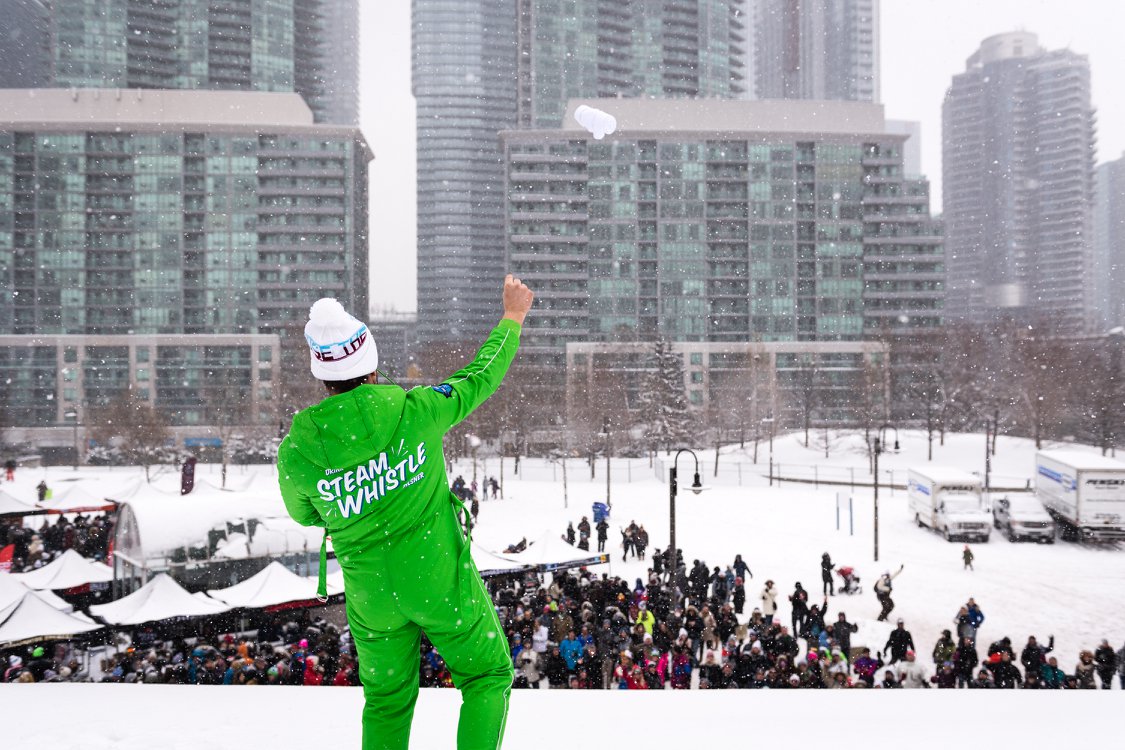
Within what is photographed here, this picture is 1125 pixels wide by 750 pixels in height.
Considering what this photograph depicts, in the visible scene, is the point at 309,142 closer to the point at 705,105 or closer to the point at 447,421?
the point at 705,105

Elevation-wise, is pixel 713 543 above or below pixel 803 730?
below

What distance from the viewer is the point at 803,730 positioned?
4.04 meters

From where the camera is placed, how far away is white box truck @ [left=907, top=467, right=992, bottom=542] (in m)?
23.0

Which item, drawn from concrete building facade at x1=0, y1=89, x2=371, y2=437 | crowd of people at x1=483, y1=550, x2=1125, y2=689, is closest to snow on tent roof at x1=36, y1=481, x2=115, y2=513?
crowd of people at x1=483, y1=550, x2=1125, y2=689

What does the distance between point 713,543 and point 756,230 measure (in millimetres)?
69313

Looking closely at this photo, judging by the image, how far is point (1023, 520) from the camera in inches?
909

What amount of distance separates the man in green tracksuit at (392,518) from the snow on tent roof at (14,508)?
69.5 feet

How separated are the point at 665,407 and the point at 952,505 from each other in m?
32.4

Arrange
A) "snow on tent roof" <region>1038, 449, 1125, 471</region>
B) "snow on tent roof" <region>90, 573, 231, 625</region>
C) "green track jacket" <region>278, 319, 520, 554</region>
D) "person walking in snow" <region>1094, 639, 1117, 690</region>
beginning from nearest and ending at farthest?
"green track jacket" <region>278, 319, 520, 554</region>, "person walking in snow" <region>1094, 639, 1117, 690</region>, "snow on tent roof" <region>90, 573, 231, 625</region>, "snow on tent roof" <region>1038, 449, 1125, 471</region>

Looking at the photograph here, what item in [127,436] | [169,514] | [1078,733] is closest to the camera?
[1078,733]

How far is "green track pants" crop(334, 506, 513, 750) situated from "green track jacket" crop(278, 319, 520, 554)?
81mm

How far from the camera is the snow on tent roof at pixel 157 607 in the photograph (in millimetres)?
11273

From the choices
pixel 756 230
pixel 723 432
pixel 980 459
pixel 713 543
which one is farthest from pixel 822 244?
pixel 713 543

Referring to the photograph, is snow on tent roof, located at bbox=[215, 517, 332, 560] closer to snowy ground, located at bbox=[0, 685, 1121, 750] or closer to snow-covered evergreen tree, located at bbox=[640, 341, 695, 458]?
snowy ground, located at bbox=[0, 685, 1121, 750]
